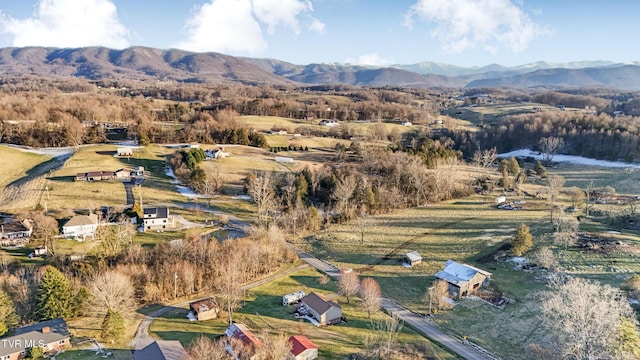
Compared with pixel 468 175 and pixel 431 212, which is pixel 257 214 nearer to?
pixel 431 212

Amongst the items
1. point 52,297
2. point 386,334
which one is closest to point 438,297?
point 386,334

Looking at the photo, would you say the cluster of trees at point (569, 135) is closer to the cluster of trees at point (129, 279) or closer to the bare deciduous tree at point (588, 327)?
the bare deciduous tree at point (588, 327)

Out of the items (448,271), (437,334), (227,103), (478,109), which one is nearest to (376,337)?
(437,334)

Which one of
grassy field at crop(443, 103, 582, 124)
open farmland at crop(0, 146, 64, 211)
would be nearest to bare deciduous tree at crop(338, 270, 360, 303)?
open farmland at crop(0, 146, 64, 211)

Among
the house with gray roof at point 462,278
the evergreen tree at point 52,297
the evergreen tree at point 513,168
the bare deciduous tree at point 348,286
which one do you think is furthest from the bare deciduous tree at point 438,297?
the evergreen tree at point 513,168

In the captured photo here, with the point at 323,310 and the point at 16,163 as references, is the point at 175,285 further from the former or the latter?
the point at 16,163

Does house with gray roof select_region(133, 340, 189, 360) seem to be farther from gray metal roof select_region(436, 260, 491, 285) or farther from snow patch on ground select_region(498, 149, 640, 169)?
snow patch on ground select_region(498, 149, 640, 169)
